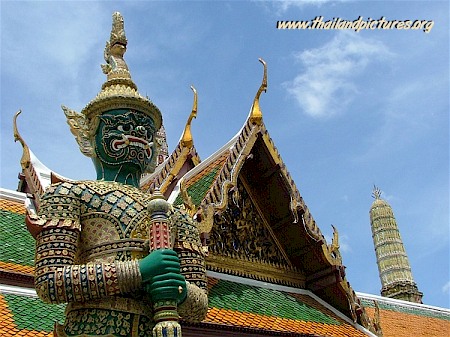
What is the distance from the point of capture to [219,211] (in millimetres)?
5602

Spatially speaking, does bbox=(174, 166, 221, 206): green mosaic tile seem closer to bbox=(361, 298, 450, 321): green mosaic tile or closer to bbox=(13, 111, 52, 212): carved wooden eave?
bbox=(13, 111, 52, 212): carved wooden eave

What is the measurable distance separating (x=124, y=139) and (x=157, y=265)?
1032mm

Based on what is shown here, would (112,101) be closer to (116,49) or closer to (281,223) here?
(116,49)

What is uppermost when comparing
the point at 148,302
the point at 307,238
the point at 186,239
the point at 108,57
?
the point at 108,57

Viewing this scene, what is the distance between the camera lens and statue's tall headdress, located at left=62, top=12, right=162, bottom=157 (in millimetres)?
4027

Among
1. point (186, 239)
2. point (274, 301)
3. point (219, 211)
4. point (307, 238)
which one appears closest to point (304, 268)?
point (307, 238)

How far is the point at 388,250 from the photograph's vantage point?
2669 centimetres

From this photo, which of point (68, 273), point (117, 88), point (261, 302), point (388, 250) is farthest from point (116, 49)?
point (388, 250)

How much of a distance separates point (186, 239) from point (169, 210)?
12.6 inches

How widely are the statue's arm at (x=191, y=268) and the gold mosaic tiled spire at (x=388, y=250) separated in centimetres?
2117

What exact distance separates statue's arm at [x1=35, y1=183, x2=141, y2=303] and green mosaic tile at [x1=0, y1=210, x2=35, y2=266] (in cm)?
220

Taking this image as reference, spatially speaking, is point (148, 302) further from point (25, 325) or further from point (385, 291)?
point (385, 291)

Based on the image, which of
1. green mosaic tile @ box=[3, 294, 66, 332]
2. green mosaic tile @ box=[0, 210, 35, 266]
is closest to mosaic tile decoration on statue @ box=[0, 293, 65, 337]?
green mosaic tile @ box=[3, 294, 66, 332]

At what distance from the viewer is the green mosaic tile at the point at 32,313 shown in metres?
4.47
